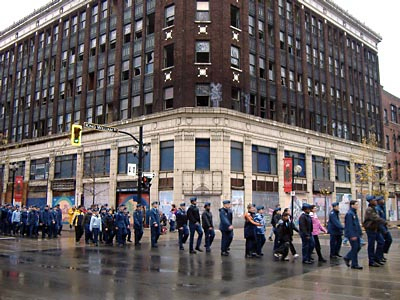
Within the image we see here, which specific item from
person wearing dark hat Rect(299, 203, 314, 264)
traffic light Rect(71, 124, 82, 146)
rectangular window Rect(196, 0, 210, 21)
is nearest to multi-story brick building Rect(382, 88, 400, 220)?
rectangular window Rect(196, 0, 210, 21)

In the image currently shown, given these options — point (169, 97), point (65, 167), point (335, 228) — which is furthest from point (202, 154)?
point (335, 228)

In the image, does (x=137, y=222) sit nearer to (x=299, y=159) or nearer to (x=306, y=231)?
(x=306, y=231)

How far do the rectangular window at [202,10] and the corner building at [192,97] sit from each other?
0.43ft

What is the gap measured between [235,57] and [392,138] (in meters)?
35.2

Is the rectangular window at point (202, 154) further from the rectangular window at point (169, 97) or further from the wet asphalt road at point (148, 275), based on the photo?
the wet asphalt road at point (148, 275)

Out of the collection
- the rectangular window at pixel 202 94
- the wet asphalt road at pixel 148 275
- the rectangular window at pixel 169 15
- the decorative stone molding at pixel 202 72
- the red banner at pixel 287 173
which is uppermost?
the rectangular window at pixel 169 15

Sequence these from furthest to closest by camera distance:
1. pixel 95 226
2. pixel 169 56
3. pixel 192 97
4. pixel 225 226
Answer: pixel 169 56 → pixel 192 97 → pixel 95 226 → pixel 225 226

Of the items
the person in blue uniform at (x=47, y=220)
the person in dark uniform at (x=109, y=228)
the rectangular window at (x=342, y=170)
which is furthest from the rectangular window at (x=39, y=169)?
the rectangular window at (x=342, y=170)

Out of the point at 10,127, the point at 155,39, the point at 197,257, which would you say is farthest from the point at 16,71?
the point at 197,257

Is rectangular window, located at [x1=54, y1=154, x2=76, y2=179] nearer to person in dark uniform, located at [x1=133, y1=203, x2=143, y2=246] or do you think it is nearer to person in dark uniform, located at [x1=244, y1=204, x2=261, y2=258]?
person in dark uniform, located at [x1=133, y1=203, x2=143, y2=246]

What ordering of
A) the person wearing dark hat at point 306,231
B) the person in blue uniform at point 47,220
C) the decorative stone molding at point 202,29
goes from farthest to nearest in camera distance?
the decorative stone molding at point 202,29
the person in blue uniform at point 47,220
the person wearing dark hat at point 306,231

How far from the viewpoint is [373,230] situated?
12.1 metres

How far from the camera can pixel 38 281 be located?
34.0 feet

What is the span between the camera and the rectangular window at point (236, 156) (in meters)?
35.3
